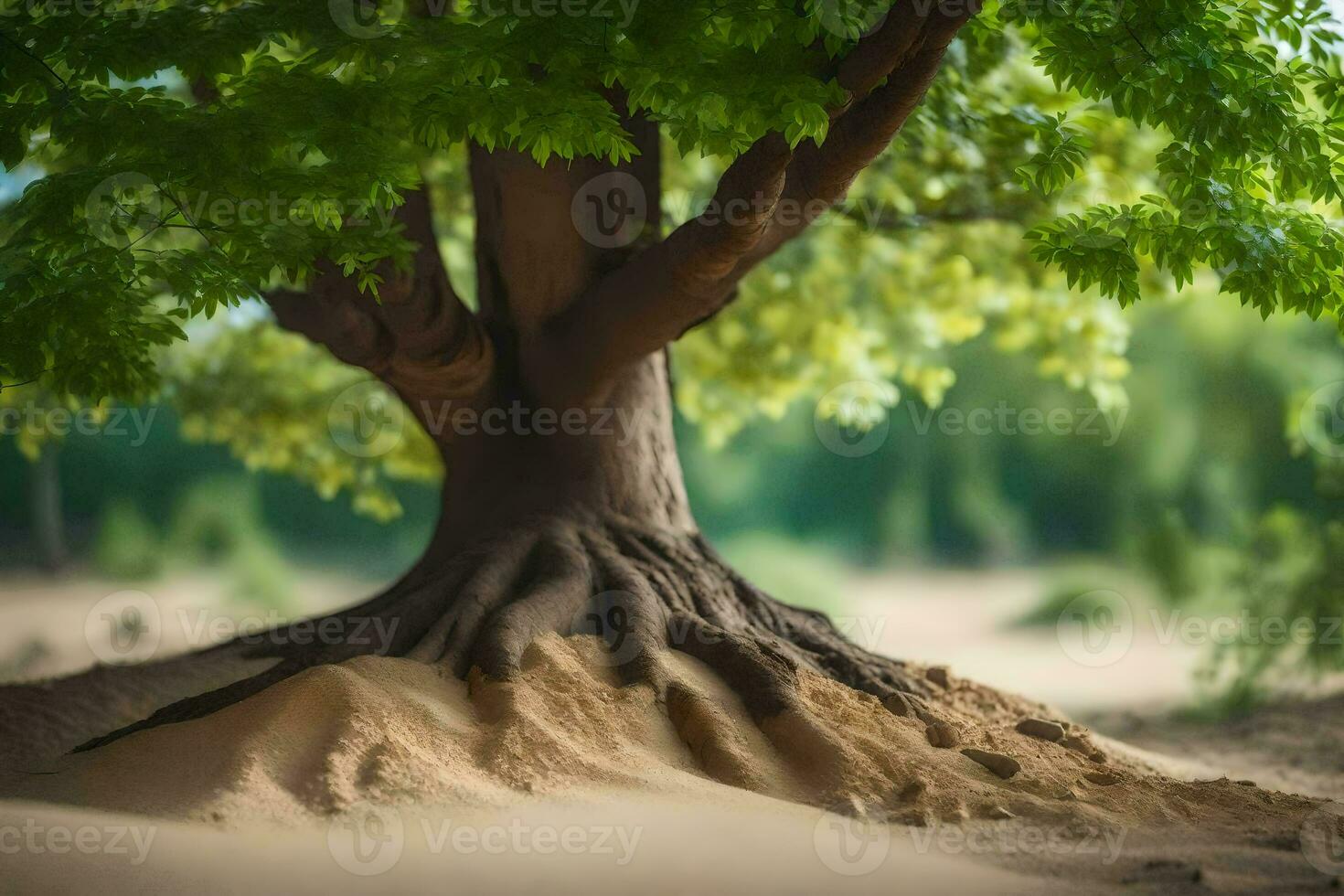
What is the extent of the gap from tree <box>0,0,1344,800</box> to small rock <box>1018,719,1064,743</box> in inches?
16.7

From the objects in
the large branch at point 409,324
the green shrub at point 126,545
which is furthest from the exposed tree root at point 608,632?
the green shrub at point 126,545

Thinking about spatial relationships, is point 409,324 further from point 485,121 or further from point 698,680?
point 698,680

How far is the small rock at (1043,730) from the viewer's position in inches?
199

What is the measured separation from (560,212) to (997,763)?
3385 millimetres

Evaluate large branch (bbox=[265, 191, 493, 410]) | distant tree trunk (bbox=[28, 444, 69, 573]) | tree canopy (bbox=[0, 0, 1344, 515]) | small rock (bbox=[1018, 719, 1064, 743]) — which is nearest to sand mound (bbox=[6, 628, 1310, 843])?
small rock (bbox=[1018, 719, 1064, 743])

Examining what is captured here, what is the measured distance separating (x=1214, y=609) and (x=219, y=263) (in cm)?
930

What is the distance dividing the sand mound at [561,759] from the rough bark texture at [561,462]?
0.12 metres

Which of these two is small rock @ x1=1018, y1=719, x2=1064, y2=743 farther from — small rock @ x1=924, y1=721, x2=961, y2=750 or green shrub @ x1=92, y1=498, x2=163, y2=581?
green shrub @ x1=92, y1=498, x2=163, y2=581

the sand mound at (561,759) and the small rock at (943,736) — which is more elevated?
the small rock at (943,736)

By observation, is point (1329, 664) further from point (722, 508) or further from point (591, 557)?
point (722, 508)

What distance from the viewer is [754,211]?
14.2ft

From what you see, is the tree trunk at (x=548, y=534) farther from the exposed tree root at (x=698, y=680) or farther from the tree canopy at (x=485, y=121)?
Answer: the tree canopy at (x=485, y=121)

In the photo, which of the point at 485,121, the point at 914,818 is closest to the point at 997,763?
the point at 914,818

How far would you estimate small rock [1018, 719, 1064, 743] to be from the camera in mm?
5066
